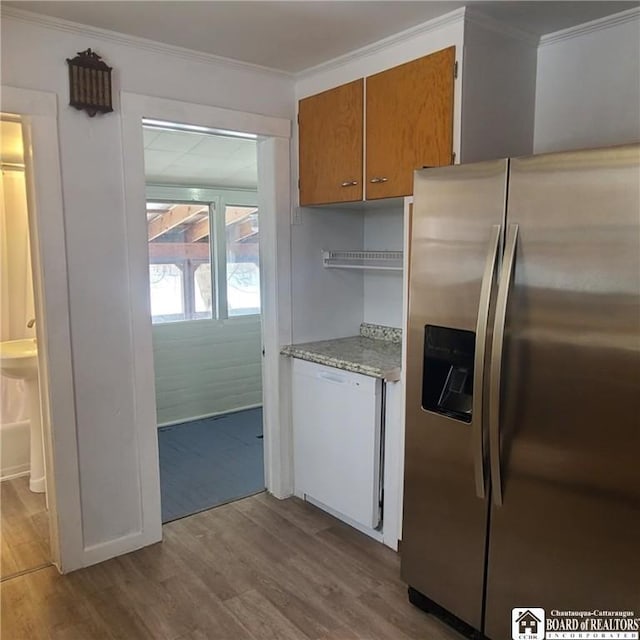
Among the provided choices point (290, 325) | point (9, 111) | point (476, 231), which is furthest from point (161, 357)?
point (476, 231)

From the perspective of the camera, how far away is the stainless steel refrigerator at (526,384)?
1.53 metres

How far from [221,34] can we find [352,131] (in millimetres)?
737

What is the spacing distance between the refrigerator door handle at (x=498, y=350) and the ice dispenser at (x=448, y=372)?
161 mm

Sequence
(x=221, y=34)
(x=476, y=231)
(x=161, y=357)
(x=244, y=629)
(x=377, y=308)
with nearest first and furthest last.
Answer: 1. (x=476, y=231)
2. (x=244, y=629)
3. (x=221, y=34)
4. (x=377, y=308)
5. (x=161, y=357)

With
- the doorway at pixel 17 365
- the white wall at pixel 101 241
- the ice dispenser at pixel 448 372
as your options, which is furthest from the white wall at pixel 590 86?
the doorway at pixel 17 365

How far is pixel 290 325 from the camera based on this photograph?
3.10 meters

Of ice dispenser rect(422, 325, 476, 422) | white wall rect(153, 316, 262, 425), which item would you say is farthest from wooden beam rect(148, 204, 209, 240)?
ice dispenser rect(422, 325, 476, 422)

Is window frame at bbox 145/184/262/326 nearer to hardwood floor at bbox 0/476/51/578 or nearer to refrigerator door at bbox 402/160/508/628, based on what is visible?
hardwood floor at bbox 0/476/51/578

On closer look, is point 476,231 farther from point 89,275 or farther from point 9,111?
point 9,111

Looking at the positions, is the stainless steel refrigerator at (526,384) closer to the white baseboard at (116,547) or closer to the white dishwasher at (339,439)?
the white dishwasher at (339,439)

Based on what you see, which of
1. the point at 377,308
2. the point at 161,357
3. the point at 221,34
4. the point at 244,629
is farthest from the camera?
the point at 161,357

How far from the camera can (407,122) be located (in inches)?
94.1

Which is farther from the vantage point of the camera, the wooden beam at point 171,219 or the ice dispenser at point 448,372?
the wooden beam at point 171,219

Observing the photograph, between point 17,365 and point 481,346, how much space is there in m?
2.58
